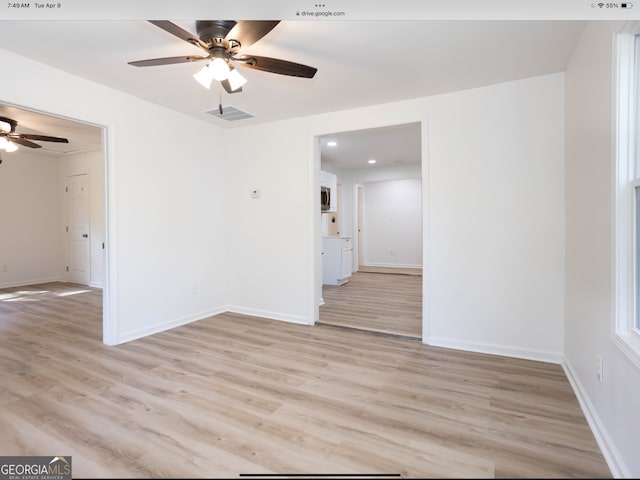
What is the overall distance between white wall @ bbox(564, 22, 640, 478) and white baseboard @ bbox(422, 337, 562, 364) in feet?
0.67

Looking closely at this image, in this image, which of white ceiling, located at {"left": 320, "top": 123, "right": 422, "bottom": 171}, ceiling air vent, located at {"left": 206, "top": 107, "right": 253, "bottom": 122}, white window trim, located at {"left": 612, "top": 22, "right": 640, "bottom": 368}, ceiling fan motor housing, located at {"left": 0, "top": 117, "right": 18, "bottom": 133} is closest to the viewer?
white window trim, located at {"left": 612, "top": 22, "right": 640, "bottom": 368}

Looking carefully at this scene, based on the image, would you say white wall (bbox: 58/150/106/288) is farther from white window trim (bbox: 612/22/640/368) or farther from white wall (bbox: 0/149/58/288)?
white window trim (bbox: 612/22/640/368)

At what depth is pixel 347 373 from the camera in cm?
240

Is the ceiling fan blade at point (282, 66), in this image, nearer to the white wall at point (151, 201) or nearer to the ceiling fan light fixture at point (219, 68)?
Answer: the ceiling fan light fixture at point (219, 68)

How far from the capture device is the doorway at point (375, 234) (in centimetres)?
383

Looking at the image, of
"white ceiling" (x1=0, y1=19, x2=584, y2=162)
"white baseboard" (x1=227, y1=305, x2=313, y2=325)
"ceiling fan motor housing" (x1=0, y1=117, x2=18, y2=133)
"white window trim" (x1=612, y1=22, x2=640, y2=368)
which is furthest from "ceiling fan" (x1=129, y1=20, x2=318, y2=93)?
"ceiling fan motor housing" (x1=0, y1=117, x2=18, y2=133)

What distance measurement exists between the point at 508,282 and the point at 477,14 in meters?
2.44

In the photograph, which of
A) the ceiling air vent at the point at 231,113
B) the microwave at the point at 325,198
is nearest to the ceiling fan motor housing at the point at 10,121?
the ceiling air vent at the point at 231,113

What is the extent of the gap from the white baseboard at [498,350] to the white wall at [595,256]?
8.0 inches

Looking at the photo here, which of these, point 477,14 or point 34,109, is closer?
point 477,14

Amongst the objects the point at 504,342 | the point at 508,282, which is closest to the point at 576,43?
the point at 508,282

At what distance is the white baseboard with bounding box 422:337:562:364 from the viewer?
8.55ft

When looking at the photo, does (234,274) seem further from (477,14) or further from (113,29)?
(477,14)

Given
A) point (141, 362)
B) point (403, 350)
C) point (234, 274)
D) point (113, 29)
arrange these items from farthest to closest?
point (234, 274) < point (403, 350) < point (141, 362) < point (113, 29)
